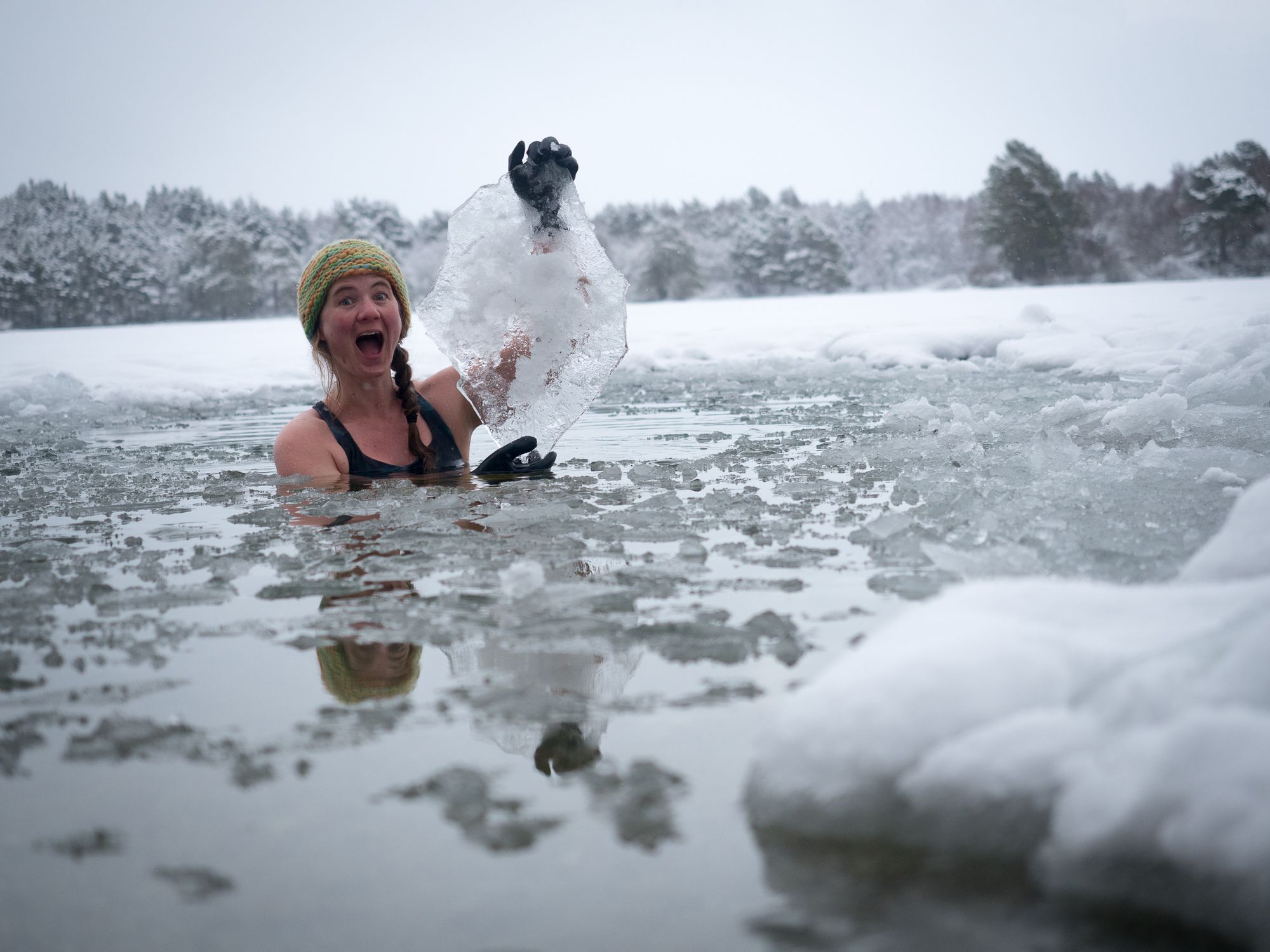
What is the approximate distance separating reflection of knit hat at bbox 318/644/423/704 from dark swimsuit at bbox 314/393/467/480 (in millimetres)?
2487

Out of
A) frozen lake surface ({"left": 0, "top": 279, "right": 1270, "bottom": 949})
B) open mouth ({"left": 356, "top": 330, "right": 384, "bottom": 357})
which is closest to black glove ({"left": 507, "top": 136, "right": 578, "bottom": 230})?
open mouth ({"left": 356, "top": 330, "right": 384, "bottom": 357})

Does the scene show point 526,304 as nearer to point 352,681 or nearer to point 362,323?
point 362,323

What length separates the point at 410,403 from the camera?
14.3 feet

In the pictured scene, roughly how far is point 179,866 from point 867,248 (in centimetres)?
6076

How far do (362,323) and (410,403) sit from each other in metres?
0.47

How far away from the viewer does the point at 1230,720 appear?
1005mm

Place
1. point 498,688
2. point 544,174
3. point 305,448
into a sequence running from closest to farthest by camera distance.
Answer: point 498,688, point 544,174, point 305,448

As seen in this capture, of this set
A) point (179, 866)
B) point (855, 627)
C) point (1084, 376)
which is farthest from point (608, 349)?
point (1084, 376)

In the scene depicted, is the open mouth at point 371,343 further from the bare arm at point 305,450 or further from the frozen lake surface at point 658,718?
the frozen lake surface at point 658,718

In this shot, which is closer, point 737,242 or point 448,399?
point 448,399

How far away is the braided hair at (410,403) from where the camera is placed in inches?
167

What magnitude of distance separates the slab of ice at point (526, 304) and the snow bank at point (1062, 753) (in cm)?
283

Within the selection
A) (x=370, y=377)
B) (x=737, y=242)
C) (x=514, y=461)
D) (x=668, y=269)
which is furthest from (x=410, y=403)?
(x=737, y=242)

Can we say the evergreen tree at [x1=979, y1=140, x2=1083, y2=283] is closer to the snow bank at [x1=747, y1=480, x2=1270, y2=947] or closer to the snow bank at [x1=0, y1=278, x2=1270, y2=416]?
the snow bank at [x1=0, y1=278, x2=1270, y2=416]
